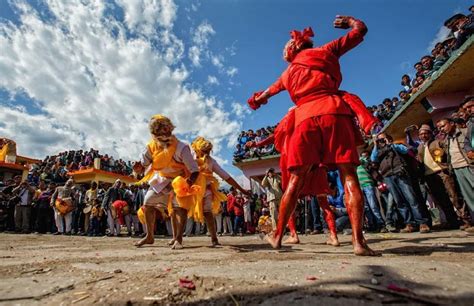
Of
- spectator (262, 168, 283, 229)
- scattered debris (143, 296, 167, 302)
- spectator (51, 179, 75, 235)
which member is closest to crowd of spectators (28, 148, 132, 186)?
spectator (51, 179, 75, 235)

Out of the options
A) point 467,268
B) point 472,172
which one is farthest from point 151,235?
point 472,172

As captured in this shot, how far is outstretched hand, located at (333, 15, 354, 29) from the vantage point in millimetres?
2766

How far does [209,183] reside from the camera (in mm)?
4641

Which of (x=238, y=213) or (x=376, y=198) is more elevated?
(x=238, y=213)

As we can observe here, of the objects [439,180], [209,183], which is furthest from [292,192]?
[439,180]

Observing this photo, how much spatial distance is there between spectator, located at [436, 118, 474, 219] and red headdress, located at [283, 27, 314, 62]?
3.53m

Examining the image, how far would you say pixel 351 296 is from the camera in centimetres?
116

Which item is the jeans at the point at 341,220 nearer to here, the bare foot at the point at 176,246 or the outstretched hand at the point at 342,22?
the bare foot at the point at 176,246

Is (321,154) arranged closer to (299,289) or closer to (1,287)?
(299,289)

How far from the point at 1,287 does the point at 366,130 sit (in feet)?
8.79

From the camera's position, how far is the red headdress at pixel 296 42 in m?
3.11

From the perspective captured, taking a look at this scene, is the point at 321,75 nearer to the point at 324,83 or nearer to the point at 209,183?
the point at 324,83

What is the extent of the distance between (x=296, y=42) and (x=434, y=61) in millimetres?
6832

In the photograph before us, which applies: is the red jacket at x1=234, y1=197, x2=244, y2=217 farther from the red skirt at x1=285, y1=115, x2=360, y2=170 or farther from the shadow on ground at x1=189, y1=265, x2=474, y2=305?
the shadow on ground at x1=189, y1=265, x2=474, y2=305
